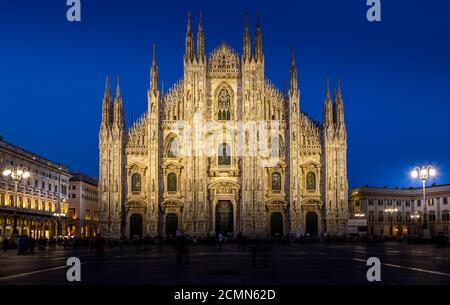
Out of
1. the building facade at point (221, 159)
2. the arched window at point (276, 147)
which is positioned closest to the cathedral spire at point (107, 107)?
the building facade at point (221, 159)

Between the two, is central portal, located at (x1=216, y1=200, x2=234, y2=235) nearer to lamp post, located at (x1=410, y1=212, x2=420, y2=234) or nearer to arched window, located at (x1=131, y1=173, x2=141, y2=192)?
arched window, located at (x1=131, y1=173, x2=141, y2=192)

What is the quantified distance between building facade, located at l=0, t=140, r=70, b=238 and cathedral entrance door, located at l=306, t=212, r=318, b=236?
30.0 meters

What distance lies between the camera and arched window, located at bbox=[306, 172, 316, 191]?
74000 millimetres

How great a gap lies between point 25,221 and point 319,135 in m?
37.9

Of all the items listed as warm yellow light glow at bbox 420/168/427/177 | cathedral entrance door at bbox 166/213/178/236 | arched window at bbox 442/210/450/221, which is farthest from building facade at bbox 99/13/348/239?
arched window at bbox 442/210/450/221

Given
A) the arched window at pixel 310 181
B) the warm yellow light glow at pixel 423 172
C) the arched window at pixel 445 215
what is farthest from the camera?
the arched window at pixel 445 215

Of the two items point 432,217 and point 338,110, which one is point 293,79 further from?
point 432,217

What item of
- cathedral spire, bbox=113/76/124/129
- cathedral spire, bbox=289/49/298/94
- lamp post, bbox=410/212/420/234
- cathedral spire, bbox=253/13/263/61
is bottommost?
lamp post, bbox=410/212/420/234

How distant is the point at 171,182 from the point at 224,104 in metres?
11.4

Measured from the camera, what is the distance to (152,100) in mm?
72375

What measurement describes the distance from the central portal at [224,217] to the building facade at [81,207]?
40.0 metres

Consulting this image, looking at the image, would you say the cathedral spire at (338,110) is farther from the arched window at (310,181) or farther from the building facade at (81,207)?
the building facade at (81,207)

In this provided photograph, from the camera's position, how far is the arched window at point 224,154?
7331 centimetres
